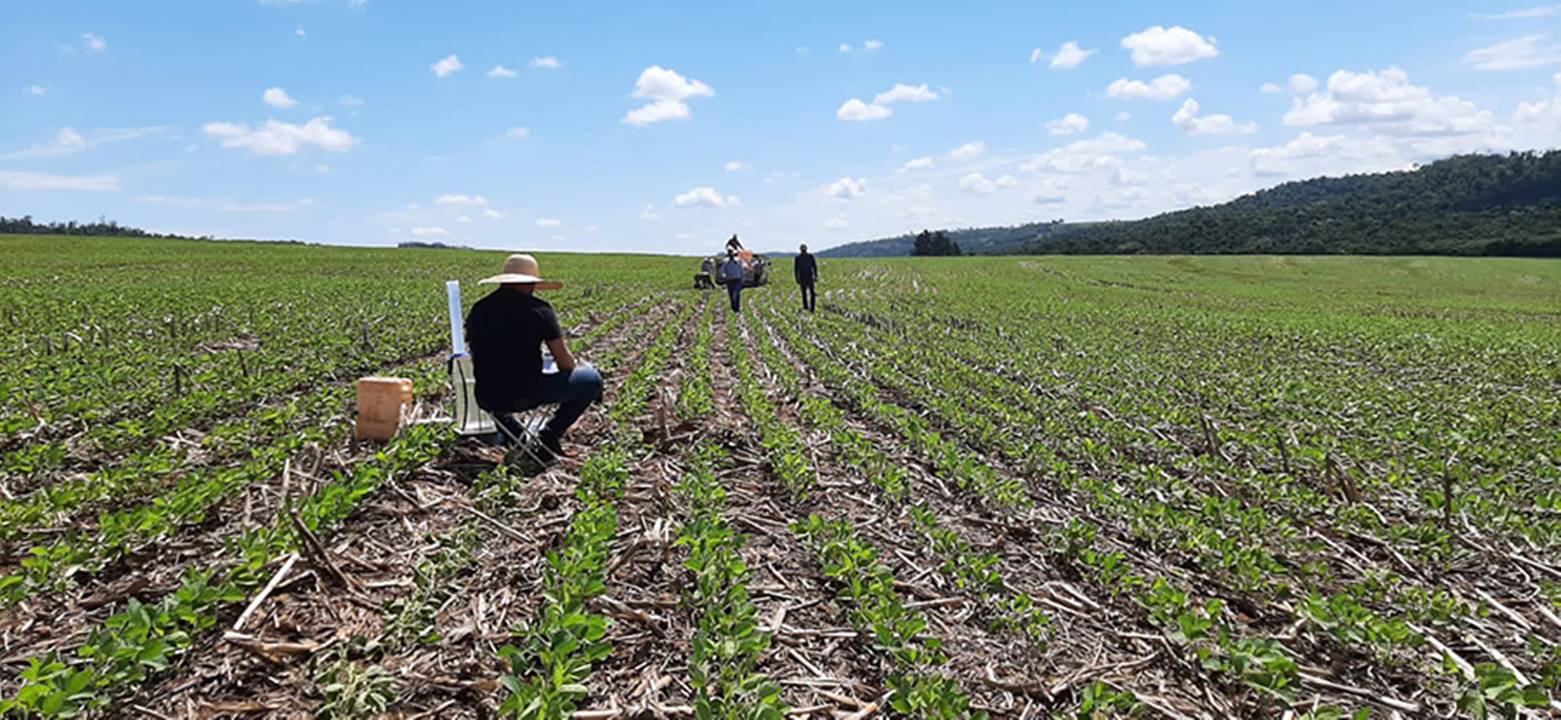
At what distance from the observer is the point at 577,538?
458 cm

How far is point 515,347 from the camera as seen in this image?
6.44 m

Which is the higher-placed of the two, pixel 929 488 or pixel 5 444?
pixel 5 444

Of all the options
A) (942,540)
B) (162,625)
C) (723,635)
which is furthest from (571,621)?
(942,540)

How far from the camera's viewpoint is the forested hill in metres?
78.5

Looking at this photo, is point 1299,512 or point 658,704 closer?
point 658,704

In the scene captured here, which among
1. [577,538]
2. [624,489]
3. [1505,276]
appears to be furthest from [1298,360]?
[1505,276]

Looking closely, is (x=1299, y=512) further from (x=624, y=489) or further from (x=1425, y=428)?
(x=624, y=489)

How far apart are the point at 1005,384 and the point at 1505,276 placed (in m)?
54.6

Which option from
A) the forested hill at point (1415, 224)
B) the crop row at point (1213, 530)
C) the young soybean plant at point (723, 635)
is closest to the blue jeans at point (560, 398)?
the young soybean plant at point (723, 635)

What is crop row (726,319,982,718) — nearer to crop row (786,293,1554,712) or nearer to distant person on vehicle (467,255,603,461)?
crop row (786,293,1554,712)

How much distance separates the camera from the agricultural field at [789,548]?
3.35 metres

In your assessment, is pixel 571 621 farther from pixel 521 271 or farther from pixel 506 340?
pixel 521 271

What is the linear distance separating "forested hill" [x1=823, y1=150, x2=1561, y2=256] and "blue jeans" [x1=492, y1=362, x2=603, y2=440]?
87.3m

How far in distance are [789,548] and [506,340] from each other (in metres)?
2.89
